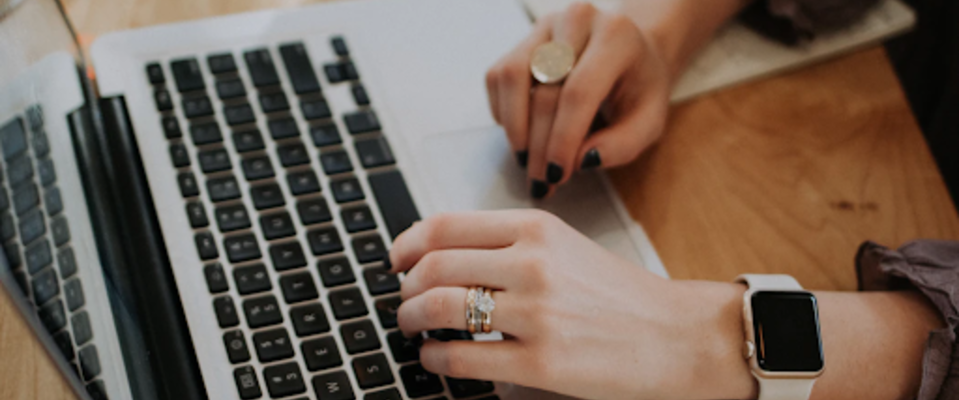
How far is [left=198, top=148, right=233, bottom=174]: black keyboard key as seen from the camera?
0.58m

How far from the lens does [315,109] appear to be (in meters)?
0.63

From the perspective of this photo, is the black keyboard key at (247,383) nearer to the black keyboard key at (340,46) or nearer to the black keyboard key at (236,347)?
the black keyboard key at (236,347)

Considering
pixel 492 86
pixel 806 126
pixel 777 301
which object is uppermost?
pixel 492 86

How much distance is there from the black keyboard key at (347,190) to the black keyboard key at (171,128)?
4.7 inches

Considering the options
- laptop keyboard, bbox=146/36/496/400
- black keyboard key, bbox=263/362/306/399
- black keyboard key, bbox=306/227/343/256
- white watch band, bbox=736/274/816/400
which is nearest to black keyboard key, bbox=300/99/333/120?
laptop keyboard, bbox=146/36/496/400

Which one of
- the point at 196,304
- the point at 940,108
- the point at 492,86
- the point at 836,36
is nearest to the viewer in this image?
the point at 196,304

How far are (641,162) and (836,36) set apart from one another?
9.8 inches

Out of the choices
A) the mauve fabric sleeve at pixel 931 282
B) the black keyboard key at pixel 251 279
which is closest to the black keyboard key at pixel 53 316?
the black keyboard key at pixel 251 279

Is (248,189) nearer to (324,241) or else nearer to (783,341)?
(324,241)

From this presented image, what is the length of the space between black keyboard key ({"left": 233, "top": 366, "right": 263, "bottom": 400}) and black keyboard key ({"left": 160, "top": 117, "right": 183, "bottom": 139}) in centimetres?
20

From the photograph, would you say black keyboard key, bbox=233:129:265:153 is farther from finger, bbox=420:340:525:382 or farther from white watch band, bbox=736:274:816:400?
white watch band, bbox=736:274:816:400

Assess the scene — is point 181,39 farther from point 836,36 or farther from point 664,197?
point 836,36

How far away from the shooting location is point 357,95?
0.64 meters

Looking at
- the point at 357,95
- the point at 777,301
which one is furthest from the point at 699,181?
the point at 357,95
